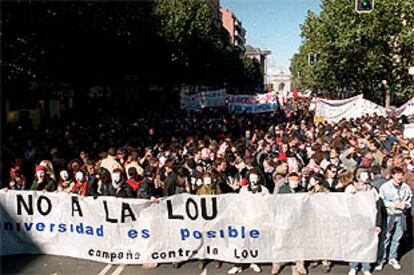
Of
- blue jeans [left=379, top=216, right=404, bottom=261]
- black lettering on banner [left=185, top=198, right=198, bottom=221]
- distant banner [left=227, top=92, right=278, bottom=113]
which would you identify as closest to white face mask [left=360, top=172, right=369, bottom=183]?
blue jeans [left=379, top=216, right=404, bottom=261]

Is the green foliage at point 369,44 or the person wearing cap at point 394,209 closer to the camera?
the person wearing cap at point 394,209

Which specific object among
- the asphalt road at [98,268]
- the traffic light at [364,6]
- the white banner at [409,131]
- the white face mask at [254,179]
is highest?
the traffic light at [364,6]

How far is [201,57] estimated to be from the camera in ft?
167

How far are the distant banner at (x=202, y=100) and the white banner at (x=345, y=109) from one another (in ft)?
20.6

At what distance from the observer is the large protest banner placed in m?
8.59

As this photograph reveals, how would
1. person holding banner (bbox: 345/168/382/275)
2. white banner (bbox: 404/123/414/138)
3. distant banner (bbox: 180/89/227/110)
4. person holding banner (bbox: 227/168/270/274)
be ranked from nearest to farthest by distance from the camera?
1. person holding banner (bbox: 345/168/382/275)
2. person holding banner (bbox: 227/168/270/274)
3. white banner (bbox: 404/123/414/138)
4. distant banner (bbox: 180/89/227/110)

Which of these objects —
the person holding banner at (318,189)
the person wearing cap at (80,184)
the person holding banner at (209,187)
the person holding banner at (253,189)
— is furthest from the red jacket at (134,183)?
the person holding banner at (318,189)

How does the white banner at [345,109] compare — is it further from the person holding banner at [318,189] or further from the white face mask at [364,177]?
the white face mask at [364,177]

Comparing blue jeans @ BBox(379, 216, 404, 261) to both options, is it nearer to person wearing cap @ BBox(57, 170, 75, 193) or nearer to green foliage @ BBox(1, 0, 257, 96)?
person wearing cap @ BBox(57, 170, 75, 193)

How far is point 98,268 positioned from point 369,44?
32.4 metres

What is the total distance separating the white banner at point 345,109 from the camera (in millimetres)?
27219

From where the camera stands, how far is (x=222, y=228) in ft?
28.7

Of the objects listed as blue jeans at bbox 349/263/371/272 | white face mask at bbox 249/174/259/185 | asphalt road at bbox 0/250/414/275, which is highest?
white face mask at bbox 249/174/259/185

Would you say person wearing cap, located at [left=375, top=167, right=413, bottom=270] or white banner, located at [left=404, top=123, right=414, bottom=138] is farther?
white banner, located at [left=404, top=123, right=414, bottom=138]
